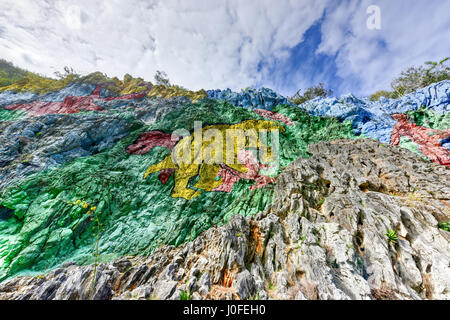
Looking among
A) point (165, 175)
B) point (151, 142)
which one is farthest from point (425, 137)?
point (151, 142)

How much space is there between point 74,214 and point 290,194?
47.5ft

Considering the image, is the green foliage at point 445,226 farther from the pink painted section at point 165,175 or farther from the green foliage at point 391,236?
the pink painted section at point 165,175

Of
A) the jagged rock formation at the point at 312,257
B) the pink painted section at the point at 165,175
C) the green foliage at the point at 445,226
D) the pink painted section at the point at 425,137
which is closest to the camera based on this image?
the jagged rock formation at the point at 312,257

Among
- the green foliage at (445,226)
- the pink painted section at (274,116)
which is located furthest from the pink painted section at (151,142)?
the green foliage at (445,226)

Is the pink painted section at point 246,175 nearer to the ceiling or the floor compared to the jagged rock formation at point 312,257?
nearer to the ceiling

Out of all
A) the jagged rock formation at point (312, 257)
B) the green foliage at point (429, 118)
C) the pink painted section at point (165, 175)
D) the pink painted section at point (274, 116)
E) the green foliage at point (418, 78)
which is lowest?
the jagged rock formation at point (312, 257)

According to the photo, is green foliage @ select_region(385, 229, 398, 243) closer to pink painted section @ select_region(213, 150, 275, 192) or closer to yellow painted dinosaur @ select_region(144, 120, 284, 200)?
pink painted section @ select_region(213, 150, 275, 192)

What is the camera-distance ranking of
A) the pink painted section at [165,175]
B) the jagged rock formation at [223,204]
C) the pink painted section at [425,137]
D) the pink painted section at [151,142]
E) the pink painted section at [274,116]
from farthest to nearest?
the pink painted section at [274,116] < the pink painted section at [151,142] < the pink painted section at [165,175] < the pink painted section at [425,137] < the jagged rock formation at [223,204]

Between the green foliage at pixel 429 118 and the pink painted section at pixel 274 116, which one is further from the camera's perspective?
the pink painted section at pixel 274 116

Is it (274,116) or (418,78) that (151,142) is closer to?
(274,116)

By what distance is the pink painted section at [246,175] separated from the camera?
1214cm

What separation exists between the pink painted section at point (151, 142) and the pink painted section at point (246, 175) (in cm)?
669

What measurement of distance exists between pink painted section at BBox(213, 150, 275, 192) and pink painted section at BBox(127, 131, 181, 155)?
21.9ft

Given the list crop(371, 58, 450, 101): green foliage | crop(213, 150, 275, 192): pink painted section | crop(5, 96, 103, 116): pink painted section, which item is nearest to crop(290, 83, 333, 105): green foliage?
crop(371, 58, 450, 101): green foliage
